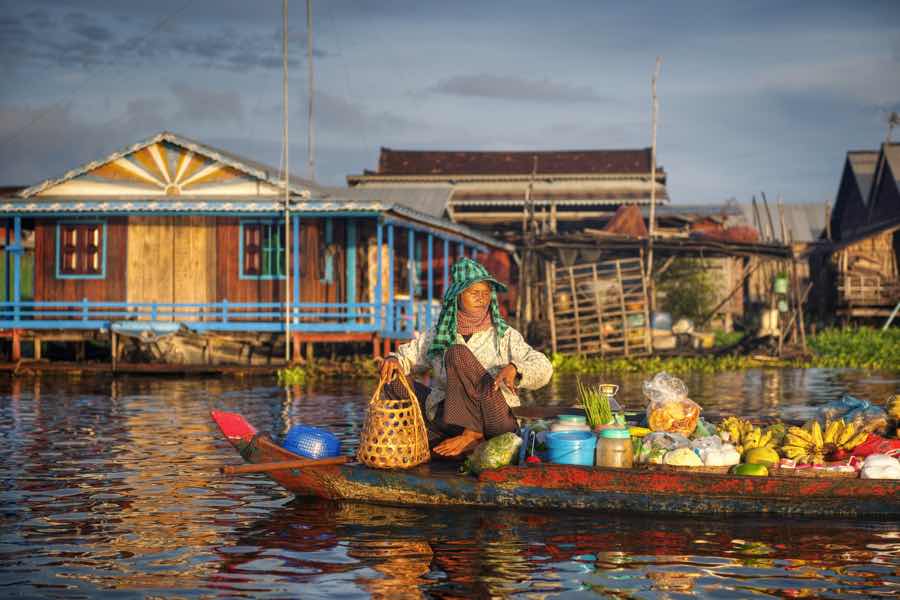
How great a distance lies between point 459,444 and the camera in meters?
7.73

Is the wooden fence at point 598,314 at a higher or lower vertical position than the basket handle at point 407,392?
higher

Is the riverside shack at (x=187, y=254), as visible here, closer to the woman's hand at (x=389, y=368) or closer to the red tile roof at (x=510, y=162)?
the woman's hand at (x=389, y=368)

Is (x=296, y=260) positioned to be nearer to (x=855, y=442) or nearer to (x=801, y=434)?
(x=801, y=434)

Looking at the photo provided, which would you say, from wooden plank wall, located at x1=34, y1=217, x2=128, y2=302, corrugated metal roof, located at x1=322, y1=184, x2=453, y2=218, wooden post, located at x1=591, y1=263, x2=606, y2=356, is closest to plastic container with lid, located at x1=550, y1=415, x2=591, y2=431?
wooden post, located at x1=591, y1=263, x2=606, y2=356

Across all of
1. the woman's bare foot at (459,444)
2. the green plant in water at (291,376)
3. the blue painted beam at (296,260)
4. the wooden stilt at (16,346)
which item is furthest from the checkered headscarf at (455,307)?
the wooden stilt at (16,346)

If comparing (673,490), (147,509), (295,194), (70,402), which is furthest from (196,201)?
(673,490)

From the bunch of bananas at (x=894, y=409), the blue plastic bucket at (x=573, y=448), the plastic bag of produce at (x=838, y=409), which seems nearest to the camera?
the blue plastic bucket at (x=573, y=448)

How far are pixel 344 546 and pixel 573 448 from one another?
1.77 metres

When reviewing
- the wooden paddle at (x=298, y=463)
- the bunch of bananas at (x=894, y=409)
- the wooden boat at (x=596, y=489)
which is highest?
the bunch of bananas at (x=894, y=409)

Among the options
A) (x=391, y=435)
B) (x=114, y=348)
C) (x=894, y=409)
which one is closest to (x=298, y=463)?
(x=391, y=435)

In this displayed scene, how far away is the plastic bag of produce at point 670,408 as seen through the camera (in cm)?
804

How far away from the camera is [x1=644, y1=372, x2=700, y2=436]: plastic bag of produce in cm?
804

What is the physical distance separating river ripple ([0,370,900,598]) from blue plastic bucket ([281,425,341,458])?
348 mm

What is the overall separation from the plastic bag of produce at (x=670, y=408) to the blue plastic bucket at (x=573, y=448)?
2.92 ft
